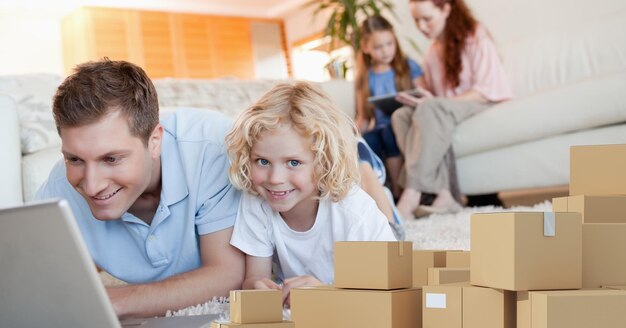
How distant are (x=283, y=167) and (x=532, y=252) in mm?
609

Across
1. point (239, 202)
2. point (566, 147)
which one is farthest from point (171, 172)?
point (566, 147)

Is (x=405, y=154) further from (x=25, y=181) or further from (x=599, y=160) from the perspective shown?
(x=599, y=160)

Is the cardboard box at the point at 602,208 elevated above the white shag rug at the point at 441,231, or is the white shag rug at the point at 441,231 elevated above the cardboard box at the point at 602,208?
the cardboard box at the point at 602,208

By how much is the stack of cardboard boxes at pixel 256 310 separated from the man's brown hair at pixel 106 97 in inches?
17.4

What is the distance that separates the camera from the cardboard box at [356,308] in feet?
3.37

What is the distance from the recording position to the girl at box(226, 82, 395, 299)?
1.42 meters

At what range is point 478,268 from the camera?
0.98 metres

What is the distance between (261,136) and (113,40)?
22.4 feet

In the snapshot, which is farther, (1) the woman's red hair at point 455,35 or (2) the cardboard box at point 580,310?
(1) the woman's red hair at point 455,35

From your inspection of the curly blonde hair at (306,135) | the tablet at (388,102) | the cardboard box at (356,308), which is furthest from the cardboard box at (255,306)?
the tablet at (388,102)

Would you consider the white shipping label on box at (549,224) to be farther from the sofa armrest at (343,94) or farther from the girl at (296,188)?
the sofa armrest at (343,94)

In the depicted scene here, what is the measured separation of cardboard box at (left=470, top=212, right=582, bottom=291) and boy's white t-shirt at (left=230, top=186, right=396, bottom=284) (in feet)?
1.56

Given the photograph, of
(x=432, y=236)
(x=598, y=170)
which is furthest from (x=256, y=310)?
(x=432, y=236)

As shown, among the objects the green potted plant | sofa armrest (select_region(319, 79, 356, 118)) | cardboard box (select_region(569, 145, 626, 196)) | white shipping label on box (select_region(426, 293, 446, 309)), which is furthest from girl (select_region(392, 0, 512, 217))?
white shipping label on box (select_region(426, 293, 446, 309))
